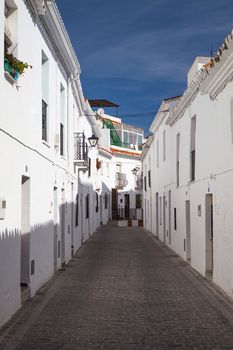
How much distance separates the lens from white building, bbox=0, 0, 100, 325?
7.69 m

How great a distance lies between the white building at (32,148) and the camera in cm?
769

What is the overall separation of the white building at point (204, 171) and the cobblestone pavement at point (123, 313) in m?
0.78

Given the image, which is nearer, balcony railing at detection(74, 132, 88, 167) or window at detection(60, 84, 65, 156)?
window at detection(60, 84, 65, 156)

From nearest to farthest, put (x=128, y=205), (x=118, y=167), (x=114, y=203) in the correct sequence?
(x=114, y=203)
(x=118, y=167)
(x=128, y=205)

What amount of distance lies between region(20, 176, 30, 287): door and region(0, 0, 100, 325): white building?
2cm

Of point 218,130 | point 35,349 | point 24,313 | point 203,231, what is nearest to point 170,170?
point 203,231

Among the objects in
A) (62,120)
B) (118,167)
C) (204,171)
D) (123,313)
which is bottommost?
(123,313)

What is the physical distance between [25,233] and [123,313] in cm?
234

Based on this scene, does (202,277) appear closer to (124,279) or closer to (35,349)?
(124,279)

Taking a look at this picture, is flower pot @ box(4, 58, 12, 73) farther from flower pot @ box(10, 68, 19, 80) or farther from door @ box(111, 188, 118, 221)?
door @ box(111, 188, 118, 221)

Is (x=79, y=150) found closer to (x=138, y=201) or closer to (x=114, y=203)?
(x=114, y=203)

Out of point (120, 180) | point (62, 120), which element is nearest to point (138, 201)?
point (120, 180)

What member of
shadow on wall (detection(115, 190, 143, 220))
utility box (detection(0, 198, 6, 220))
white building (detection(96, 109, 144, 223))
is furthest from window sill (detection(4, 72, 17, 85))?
shadow on wall (detection(115, 190, 143, 220))

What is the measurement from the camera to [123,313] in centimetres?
Result: 858
